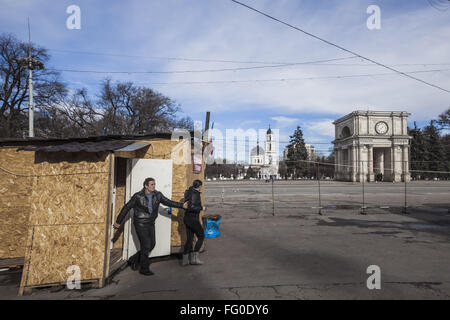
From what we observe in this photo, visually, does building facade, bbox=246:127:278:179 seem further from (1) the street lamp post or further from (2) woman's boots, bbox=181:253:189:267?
(2) woman's boots, bbox=181:253:189:267

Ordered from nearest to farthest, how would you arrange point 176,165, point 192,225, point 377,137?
point 192,225
point 176,165
point 377,137

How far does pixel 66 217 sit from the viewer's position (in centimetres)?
484

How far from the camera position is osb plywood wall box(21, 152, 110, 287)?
15.3ft

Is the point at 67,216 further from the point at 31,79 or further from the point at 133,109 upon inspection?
the point at 133,109

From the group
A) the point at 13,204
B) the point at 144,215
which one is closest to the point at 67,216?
the point at 144,215

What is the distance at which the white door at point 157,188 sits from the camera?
589 cm

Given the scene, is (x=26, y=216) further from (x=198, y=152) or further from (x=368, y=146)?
(x=368, y=146)

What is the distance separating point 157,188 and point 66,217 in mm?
1977

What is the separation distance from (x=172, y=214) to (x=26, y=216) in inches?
136

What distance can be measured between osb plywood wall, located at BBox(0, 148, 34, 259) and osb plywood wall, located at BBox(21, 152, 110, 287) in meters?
1.59

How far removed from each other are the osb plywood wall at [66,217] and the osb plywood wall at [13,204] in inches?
62.6

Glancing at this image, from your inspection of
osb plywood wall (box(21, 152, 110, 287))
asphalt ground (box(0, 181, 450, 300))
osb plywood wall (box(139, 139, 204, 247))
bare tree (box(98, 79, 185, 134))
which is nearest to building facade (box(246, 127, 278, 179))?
bare tree (box(98, 79, 185, 134))

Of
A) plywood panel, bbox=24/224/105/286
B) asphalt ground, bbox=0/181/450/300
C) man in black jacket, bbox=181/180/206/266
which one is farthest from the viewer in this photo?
man in black jacket, bbox=181/180/206/266
